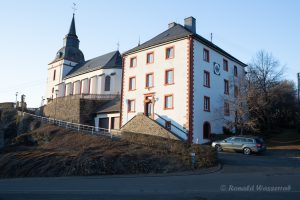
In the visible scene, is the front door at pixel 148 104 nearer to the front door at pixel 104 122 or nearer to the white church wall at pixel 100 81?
the front door at pixel 104 122

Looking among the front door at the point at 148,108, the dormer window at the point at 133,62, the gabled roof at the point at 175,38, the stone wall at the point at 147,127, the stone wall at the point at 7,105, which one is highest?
the gabled roof at the point at 175,38

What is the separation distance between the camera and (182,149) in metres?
23.2

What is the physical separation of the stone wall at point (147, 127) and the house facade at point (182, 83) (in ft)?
8.25

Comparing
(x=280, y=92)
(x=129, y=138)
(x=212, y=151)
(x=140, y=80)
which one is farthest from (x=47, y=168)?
(x=280, y=92)

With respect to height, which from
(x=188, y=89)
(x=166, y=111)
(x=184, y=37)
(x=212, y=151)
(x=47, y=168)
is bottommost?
(x=47, y=168)

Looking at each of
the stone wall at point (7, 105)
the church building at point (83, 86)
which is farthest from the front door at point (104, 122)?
the stone wall at point (7, 105)

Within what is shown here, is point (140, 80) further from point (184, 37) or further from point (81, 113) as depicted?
point (81, 113)

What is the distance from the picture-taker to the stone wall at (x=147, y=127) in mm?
32281

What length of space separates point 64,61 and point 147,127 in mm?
48447

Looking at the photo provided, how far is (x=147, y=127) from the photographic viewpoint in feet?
110

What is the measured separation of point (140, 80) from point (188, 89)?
758cm

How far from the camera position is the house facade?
34844mm

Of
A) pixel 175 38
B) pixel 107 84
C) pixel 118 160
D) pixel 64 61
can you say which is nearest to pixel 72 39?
pixel 64 61

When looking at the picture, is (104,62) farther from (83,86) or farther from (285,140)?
(285,140)
